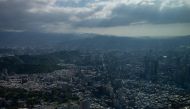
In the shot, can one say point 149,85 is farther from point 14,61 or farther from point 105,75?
point 14,61

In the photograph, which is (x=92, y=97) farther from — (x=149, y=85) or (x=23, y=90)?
(x=149, y=85)

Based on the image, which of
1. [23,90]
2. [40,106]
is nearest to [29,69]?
[23,90]

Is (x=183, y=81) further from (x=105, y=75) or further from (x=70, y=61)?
(x=70, y=61)

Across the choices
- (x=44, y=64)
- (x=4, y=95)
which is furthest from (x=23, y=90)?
(x=44, y=64)

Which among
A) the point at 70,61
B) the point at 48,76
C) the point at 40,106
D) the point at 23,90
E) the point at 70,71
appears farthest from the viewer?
the point at 70,61

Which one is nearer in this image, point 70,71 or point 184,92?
point 184,92

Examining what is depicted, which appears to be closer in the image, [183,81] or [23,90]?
[23,90]

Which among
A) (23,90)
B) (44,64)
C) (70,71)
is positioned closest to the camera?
A: (23,90)

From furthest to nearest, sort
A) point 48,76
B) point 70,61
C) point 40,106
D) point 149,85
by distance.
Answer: point 70,61, point 48,76, point 149,85, point 40,106

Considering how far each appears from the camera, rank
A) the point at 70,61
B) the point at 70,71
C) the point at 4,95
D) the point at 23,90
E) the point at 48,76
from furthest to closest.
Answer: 1. the point at 70,61
2. the point at 70,71
3. the point at 48,76
4. the point at 23,90
5. the point at 4,95
